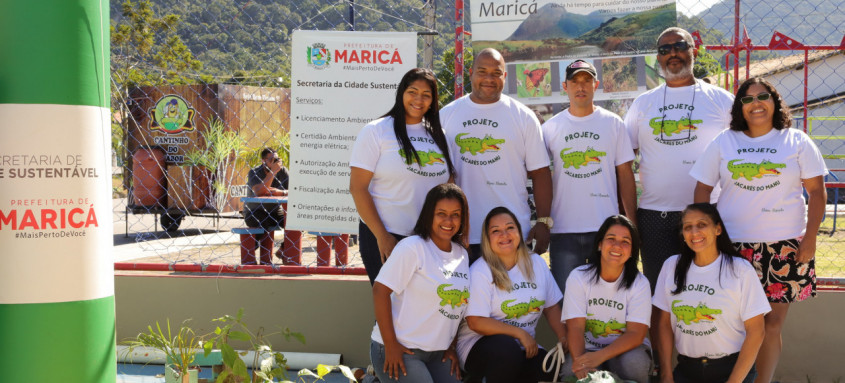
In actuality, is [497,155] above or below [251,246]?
above

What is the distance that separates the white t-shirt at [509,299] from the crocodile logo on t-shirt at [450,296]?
0.17 feet

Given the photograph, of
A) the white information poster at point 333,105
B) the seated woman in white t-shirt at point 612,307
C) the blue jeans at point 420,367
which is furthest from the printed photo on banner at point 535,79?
the blue jeans at point 420,367

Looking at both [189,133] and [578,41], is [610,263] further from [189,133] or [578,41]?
[189,133]

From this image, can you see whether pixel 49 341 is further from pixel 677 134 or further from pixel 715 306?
pixel 677 134

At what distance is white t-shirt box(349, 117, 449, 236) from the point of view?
12.7ft

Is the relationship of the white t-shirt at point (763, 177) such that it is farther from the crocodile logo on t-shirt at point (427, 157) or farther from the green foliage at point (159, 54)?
the green foliage at point (159, 54)

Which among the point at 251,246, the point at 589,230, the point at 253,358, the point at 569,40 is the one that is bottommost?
the point at 253,358

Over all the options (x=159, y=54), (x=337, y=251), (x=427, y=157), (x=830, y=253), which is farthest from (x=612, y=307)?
(x=830, y=253)

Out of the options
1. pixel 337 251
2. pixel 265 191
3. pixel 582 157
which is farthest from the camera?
pixel 265 191

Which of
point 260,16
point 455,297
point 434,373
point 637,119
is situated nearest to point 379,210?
point 455,297

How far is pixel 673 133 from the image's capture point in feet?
13.3

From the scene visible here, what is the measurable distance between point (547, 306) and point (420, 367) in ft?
2.30

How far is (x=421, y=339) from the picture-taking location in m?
3.79

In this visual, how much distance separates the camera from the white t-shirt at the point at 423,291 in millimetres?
3764
